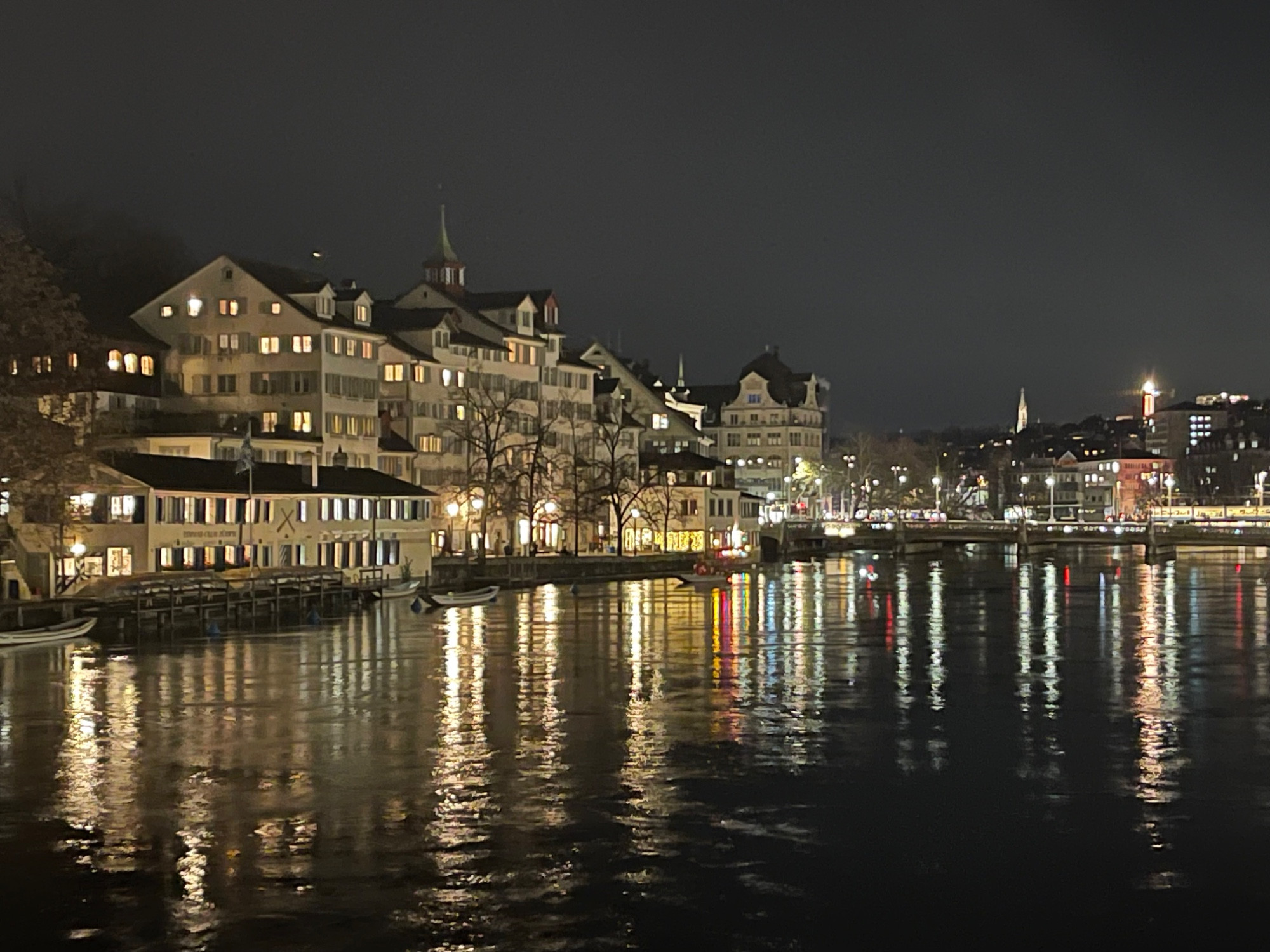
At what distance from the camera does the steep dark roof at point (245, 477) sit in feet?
269

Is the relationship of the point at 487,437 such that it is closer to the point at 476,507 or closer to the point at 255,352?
the point at 476,507

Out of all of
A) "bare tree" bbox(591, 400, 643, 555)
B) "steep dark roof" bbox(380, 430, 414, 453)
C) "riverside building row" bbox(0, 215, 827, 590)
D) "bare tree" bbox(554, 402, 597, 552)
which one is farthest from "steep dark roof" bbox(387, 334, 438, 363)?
"bare tree" bbox(591, 400, 643, 555)

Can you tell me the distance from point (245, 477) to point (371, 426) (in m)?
22.1

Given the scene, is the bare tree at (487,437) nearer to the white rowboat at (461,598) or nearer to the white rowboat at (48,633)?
the white rowboat at (461,598)

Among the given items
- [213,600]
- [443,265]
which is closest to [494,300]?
[443,265]

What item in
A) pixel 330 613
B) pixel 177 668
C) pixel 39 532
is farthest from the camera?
pixel 330 613

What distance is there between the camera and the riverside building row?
87750mm

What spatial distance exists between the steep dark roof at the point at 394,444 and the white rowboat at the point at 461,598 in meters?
22.6

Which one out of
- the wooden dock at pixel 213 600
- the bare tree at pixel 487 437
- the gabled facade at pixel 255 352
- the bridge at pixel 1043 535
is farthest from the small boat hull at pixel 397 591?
the bridge at pixel 1043 535

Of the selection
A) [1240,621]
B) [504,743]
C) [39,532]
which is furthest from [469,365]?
[504,743]

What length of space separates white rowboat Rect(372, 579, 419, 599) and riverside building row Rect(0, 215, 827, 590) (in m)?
4.81

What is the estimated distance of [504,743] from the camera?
3806 centimetres

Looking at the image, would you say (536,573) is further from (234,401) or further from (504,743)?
(504,743)

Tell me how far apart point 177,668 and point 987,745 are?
91.8 feet
